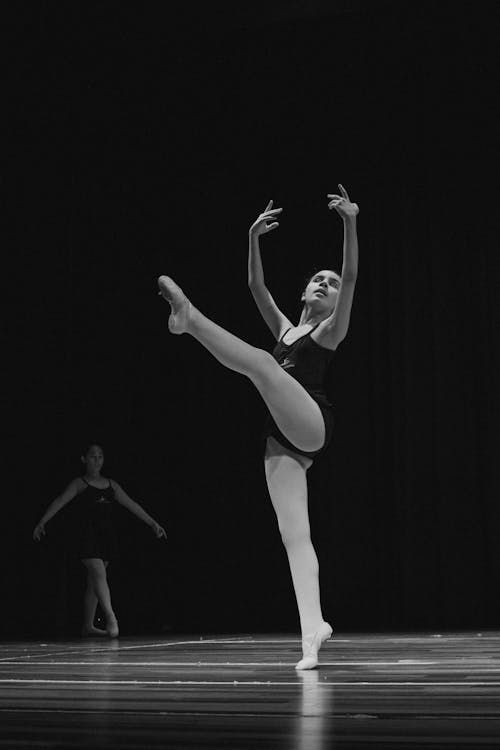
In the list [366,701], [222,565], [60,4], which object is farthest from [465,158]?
[366,701]

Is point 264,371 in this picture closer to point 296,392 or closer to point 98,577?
point 296,392

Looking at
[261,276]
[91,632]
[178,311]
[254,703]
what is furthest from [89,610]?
[254,703]

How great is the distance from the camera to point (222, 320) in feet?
22.6

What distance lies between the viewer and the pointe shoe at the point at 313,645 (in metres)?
2.41

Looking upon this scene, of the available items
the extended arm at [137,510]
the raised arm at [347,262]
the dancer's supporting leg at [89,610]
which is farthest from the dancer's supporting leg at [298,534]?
the dancer's supporting leg at [89,610]

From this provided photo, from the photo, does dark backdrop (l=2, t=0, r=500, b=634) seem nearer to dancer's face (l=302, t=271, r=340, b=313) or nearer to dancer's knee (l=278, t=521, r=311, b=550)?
dancer's face (l=302, t=271, r=340, b=313)

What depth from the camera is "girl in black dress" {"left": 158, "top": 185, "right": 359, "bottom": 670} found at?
2.49 metres

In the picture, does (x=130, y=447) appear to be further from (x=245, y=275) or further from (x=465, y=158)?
(x=465, y=158)

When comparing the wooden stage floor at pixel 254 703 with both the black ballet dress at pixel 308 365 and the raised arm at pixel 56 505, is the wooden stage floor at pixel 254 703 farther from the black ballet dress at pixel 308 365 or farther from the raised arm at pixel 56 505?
Answer: the raised arm at pixel 56 505

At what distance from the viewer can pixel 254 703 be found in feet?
5.27

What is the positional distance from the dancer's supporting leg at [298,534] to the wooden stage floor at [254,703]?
4.3 inches

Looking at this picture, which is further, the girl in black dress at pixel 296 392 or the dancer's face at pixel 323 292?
the dancer's face at pixel 323 292

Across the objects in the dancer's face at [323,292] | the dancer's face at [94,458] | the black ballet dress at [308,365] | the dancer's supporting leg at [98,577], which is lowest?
the dancer's supporting leg at [98,577]

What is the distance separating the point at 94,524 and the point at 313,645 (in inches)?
134
